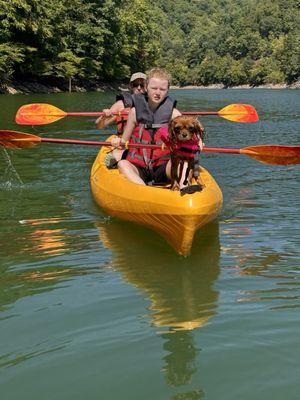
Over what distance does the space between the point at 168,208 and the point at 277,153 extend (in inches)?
64.7

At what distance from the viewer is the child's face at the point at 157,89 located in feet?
15.3

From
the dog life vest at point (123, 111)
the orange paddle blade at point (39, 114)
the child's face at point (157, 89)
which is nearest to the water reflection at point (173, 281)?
the child's face at point (157, 89)

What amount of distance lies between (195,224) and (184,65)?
106 metres

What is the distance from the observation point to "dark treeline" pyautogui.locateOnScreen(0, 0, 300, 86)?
111 feet

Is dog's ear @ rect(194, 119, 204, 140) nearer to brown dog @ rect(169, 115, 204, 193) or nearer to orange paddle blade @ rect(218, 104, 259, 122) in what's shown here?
brown dog @ rect(169, 115, 204, 193)

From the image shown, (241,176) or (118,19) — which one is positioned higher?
(118,19)

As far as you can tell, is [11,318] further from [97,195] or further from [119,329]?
[97,195]

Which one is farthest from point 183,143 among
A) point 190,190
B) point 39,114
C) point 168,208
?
point 39,114

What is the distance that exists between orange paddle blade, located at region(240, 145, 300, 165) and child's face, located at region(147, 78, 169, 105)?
3.11 ft

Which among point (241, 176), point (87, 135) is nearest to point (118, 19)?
point (87, 135)

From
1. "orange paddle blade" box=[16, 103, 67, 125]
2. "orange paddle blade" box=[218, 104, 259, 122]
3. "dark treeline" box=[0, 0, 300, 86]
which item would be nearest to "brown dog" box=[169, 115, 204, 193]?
"orange paddle blade" box=[16, 103, 67, 125]

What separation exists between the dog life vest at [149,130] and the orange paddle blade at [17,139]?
52.4 inches

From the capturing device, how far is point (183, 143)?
4152 millimetres

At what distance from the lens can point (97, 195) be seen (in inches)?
Result: 225
